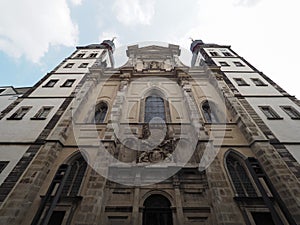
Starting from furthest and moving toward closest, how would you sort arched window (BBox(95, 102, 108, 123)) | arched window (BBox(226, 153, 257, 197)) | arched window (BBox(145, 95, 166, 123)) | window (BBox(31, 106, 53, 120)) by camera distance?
arched window (BBox(145, 95, 166, 123)) → arched window (BBox(95, 102, 108, 123)) → window (BBox(31, 106, 53, 120)) → arched window (BBox(226, 153, 257, 197))

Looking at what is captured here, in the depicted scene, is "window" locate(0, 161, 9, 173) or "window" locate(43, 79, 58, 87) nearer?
"window" locate(0, 161, 9, 173)

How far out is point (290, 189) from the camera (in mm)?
8773

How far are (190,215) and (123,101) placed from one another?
8986 millimetres

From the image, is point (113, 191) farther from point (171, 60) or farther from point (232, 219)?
point (171, 60)

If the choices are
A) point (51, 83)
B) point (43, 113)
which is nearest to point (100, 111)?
point (43, 113)

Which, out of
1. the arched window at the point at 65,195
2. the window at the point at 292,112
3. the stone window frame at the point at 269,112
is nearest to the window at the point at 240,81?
the stone window frame at the point at 269,112

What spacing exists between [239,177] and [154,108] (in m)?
7.84

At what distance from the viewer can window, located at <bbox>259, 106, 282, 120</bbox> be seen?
13.4 m

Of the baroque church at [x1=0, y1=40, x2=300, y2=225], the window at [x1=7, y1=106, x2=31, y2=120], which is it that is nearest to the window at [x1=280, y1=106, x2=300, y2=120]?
the baroque church at [x1=0, y1=40, x2=300, y2=225]

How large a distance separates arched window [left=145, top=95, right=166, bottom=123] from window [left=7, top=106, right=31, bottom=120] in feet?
27.9

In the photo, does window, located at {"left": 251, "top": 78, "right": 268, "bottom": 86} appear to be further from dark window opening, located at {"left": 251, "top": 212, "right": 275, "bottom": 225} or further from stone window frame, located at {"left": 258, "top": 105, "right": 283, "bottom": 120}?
dark window opening, located at {"left": 251, "top": 212, "right": 275, "bottom": 225}

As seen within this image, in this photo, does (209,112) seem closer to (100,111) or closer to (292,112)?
(292,112)

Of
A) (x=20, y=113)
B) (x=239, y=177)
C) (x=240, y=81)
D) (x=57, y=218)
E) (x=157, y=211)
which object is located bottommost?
(x=57, y=218)

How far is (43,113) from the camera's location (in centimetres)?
1397
